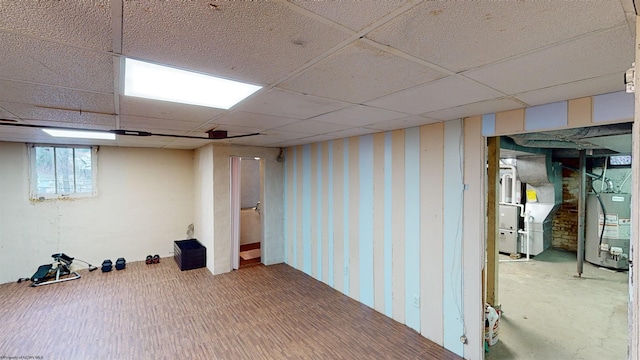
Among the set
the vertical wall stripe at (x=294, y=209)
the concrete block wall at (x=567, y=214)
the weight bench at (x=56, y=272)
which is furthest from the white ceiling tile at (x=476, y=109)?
the concrete block wall at (x=567, y=214)

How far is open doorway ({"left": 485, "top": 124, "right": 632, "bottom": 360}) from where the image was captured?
2998mm

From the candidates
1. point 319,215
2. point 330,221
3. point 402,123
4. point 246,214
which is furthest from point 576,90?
point 246,214

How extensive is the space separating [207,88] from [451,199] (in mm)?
2330

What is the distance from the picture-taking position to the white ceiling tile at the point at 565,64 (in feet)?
3.76

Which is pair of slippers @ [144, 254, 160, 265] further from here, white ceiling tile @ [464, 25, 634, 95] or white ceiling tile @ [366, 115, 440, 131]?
white ceiling tile @ [464, 25, 634, 95]

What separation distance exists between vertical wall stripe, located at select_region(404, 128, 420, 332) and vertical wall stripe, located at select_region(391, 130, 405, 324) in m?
0.05

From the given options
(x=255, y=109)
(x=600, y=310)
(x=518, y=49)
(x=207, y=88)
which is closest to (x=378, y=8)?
(x=518, y=49)

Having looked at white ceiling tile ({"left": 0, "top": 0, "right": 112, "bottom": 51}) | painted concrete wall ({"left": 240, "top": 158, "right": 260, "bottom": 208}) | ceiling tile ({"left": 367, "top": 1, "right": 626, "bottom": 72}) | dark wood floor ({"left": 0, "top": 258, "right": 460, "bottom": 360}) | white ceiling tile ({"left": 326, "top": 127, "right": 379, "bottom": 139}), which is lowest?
dark wood floor ({"left": 0, "top": 258, "right": 460, "bottom": 360})

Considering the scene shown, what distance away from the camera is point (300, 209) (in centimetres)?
491

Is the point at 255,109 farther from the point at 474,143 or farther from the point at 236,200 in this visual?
the point at 236,200

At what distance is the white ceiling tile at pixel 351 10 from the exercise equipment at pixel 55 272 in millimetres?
5682

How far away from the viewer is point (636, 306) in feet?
2.12

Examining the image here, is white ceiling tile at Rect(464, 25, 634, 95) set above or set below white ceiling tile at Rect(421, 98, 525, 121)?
below

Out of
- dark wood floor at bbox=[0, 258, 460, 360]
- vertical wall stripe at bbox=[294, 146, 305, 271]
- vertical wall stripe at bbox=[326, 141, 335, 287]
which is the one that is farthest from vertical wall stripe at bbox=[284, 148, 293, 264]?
vertical wall stripe at bbox=[326, 141, 335, 287]
